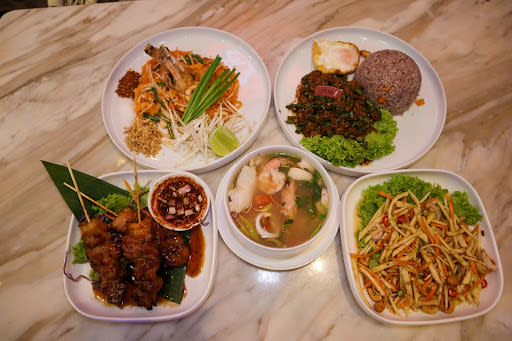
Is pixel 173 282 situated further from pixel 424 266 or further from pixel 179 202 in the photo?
pixel 424 266

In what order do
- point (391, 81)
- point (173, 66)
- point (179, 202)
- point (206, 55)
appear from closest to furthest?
point (179, 202) → point (391, 81) → point (173, 66) → point (206, 55)

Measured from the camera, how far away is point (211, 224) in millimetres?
2334

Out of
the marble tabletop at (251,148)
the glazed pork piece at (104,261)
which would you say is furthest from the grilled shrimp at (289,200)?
the glazed pork piece at (104,261)

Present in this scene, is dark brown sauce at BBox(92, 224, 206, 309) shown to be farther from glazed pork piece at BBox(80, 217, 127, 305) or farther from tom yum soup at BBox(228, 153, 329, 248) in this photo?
tom yum soup at BBox(228, 153, 329, 248)

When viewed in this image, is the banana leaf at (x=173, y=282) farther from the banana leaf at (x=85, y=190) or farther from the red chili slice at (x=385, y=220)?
the red chili slice at (x=385, y=220)

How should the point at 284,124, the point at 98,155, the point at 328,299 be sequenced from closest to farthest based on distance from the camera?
the point at 328,299 < the point at 284,124 < the point at 98,155

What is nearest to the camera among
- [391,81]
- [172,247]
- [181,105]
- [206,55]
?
[172,247]

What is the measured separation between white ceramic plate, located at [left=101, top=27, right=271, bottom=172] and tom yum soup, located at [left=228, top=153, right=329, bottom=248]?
38 centimetres

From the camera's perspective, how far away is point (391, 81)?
2.55m

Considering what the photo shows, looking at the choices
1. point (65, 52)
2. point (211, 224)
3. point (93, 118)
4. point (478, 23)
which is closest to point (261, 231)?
point (211, 224)

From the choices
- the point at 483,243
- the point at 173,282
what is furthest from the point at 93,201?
the point at 483,243

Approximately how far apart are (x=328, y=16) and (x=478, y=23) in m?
1.61

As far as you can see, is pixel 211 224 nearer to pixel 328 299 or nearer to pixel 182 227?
pixel 182 227

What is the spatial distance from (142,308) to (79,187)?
1.04 metres
